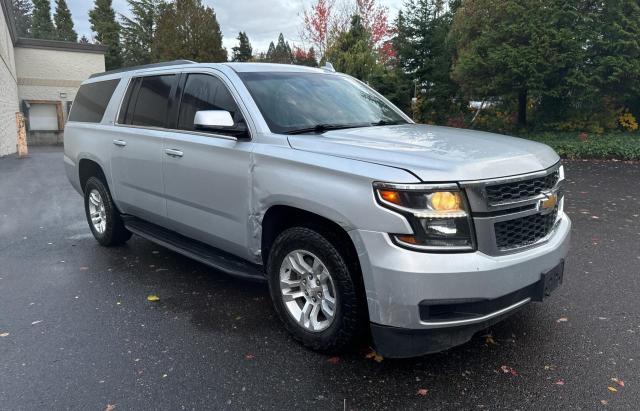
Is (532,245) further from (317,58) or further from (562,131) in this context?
(317,58)

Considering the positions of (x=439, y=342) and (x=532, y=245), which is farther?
(x=532, y=245)

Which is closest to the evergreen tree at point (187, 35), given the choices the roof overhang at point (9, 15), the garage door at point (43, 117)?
the garage door at point (43, 117)

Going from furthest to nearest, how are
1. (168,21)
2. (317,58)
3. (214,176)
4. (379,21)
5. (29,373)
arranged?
(168,21), (317,58), (379,21), (214,176), (29,373)

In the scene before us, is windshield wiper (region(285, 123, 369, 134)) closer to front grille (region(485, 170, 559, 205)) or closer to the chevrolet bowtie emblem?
front grille (region(485, 170, 559, 205))

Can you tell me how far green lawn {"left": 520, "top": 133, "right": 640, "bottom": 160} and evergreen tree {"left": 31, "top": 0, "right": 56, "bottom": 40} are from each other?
6186 centimetres

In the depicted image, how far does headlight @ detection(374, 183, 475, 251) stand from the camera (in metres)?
2.70

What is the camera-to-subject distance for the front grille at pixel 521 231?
9.37ft

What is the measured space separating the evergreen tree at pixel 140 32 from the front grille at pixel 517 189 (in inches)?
2112

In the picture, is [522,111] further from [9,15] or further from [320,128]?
[9,15]

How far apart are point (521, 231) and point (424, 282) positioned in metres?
0.76

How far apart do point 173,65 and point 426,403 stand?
365 centimetres

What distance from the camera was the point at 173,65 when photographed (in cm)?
470

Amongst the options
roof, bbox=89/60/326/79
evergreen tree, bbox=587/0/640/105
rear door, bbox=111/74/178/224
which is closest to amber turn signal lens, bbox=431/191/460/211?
roof, bbox=89/60/326/79

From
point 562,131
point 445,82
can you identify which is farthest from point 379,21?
point 562,131
